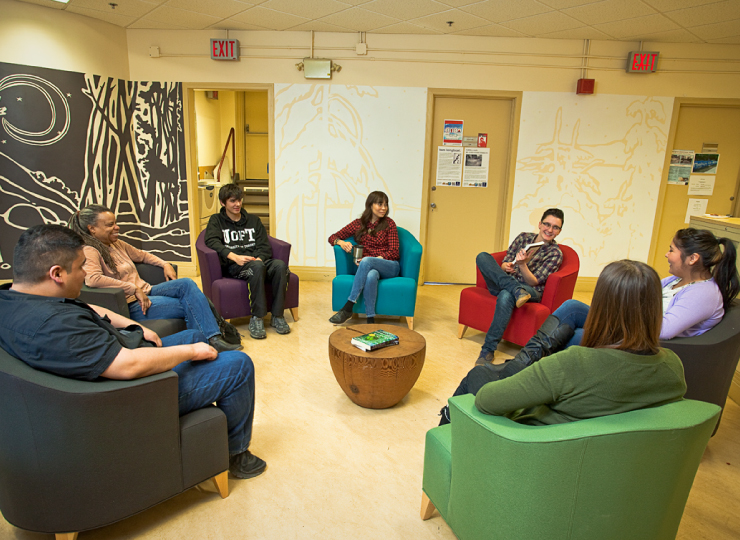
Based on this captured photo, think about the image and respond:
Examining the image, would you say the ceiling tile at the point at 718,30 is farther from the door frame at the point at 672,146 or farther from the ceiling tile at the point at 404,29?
the ceiling tile at the point at 404,29

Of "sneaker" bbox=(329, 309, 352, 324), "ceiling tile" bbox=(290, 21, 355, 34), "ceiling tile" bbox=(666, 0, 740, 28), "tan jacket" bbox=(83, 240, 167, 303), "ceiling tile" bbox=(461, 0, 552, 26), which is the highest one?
"ceiling tile" bbox=(290, 21, 355, 34)

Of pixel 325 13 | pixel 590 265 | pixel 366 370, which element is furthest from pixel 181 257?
pixel 590 265

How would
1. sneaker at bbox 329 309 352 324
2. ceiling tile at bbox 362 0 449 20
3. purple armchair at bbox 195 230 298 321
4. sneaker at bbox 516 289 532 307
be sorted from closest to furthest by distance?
1. sneaker at bbox 516 289 532 307
2. purple armchair at bbox 195 230 298 321
3. ceiling tile at bbox 362 0 449 20
4. sneaker at bbox 329 309 352 324

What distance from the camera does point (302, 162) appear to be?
5.25m

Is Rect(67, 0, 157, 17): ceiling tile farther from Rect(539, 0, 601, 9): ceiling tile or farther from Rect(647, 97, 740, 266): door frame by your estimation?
Rect(647, 97, 740, 266): door frame

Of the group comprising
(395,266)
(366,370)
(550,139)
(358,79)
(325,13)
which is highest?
(325,13)

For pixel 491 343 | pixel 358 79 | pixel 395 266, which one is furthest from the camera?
pixel 358 79

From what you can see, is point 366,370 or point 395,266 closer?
point 366,370

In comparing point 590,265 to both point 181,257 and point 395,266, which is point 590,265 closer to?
point 395,266

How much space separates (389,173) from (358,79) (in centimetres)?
104

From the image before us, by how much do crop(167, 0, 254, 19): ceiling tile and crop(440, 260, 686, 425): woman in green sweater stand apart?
396cm

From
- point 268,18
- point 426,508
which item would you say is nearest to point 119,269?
point 426,508

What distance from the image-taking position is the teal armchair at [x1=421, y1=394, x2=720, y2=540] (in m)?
1.22

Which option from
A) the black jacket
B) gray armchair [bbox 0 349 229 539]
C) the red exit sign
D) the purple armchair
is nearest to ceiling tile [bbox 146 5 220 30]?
the red exit sign
